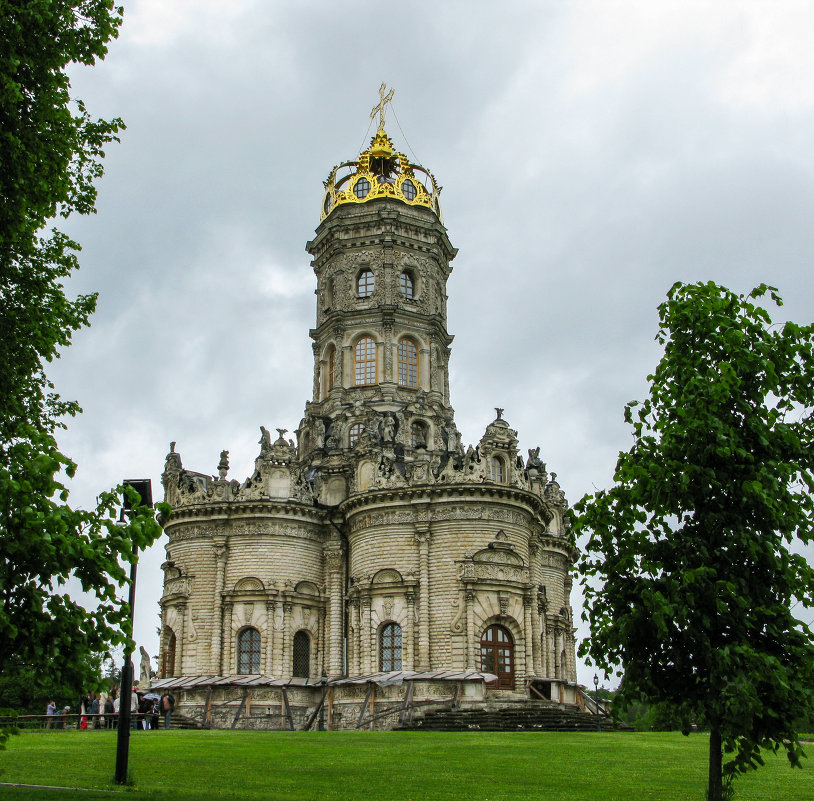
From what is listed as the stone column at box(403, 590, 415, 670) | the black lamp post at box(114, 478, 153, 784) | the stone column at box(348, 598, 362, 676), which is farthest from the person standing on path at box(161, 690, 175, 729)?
the black lamp post at box(114, 478, 153, 784)

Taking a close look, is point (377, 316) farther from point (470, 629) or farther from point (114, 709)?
point (114, 709)

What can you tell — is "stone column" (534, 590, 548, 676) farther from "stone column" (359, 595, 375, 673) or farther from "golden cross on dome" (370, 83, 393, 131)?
"golden cross on dome" (370, 83, 393, 131)

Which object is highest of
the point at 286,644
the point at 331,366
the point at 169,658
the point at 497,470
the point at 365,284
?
the point at 365,284

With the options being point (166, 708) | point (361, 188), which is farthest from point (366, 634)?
point (361, 188)

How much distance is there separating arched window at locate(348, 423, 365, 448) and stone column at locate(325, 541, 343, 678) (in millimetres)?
6341

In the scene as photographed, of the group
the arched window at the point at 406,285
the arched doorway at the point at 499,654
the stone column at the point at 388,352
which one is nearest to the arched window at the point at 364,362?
the stone column at the point at 388,352

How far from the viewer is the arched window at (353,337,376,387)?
57881 mm

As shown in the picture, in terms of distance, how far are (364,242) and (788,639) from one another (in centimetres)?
4932

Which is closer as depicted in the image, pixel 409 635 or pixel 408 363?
pixel 409 635

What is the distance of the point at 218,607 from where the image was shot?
49281 mm

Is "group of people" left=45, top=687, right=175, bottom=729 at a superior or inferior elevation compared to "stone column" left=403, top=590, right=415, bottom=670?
inferior

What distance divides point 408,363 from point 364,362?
2.64 meters

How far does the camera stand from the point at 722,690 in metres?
12.8

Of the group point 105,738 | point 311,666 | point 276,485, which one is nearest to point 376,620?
point 311,666
